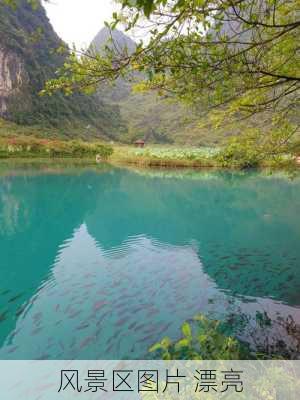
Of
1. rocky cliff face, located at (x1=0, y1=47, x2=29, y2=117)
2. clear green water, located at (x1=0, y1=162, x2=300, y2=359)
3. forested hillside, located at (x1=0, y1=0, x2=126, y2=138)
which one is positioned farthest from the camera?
forested hillside, located at (x1=0, y1=0, x2=126, y2=138)

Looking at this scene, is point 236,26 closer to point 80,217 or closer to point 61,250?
point 61,250

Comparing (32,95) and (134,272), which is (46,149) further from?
(32,95)

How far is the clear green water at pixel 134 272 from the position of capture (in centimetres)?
618

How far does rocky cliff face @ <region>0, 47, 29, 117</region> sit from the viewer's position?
107812mm

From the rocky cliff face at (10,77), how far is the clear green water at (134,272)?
102 meters

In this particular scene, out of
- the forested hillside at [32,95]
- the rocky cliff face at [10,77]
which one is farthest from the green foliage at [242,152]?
the rocky cliff face at [10,77]

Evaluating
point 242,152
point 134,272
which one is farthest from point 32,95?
point 242,152

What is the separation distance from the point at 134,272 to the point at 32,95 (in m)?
125

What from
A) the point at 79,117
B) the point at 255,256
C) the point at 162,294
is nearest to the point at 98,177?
the point at 255,256

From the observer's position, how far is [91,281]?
8.81 metres

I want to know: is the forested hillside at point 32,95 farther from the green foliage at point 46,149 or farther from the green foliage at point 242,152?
the green foliage at point 242,152

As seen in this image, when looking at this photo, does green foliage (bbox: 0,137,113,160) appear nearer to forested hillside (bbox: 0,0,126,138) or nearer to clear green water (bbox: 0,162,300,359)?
clear green water (bbox: 0,162,300,359)

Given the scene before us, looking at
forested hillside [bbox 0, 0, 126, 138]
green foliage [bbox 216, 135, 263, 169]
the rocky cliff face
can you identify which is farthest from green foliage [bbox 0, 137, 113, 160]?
the rocky cliff face

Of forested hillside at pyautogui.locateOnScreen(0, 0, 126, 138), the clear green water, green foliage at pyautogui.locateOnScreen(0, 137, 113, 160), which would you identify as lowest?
the clear green water
